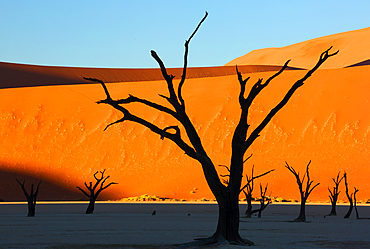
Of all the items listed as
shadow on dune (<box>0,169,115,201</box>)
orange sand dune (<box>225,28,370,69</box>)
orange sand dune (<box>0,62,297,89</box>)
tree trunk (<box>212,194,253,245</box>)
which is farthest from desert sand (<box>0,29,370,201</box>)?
orange sand dune (<box>225,28,370,69</box>)

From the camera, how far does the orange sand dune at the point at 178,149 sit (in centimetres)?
5291

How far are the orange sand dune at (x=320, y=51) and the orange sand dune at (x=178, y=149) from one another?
144ft

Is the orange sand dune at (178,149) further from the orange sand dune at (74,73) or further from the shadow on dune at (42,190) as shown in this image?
the orange sand dune at (74,73)

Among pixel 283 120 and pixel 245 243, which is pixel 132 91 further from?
pixel 245 243

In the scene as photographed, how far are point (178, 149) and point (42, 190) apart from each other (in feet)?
46.0

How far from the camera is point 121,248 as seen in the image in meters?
12.1

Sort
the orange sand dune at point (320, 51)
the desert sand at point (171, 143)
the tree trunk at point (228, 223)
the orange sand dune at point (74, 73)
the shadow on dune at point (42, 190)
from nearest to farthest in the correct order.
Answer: the tree trunk at point (228, 223), the shadow on dune at point (42, 190), the desert sand at point (171, 143), the orange sand dune at point (74, 73), the orange sand dune at point (320, 51)

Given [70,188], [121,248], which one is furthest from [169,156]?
[121,248]

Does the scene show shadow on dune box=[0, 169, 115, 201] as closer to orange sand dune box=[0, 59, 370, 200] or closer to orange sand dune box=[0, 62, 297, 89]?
orange sand dune box=[0, 59, 370, 200]

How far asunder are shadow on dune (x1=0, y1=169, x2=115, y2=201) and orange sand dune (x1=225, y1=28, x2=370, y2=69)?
66.2 metres

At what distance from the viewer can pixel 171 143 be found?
6050 centimetres

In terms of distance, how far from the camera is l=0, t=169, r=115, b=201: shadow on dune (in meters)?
52.0

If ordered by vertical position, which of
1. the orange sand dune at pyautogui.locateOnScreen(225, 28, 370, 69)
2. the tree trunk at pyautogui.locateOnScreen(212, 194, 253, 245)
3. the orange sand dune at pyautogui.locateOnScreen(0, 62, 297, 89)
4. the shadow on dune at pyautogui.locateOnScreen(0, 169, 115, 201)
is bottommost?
the tree trunk at pyautogui.locateOnScreen(212, 194, 253, 245)

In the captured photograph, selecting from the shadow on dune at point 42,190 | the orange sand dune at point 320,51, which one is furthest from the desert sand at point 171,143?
the orange sand dune at point 320,51
